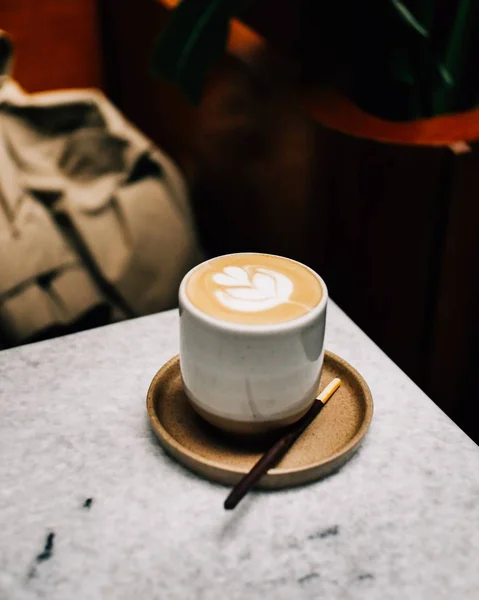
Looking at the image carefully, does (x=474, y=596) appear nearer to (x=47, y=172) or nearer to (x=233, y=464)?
(x=233, y=464)

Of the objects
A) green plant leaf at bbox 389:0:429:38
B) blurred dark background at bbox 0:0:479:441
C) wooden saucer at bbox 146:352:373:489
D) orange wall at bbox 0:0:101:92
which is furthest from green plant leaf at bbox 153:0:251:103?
wooden saucer at bbox 146:352:373:489

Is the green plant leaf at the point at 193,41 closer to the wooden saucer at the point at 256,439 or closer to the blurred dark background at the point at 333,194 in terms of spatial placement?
the blurred dark background at the point at 333,194

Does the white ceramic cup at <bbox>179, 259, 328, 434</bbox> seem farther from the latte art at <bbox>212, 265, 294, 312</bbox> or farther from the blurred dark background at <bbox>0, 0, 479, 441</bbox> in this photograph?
the blurred dark background at <bbox>0, 0, 479, 441</bbox>

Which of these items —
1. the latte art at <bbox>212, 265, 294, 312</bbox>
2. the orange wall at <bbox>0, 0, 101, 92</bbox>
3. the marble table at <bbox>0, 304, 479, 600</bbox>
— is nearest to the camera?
the marble table at <bbox>0, 304, 479, 600</bbox>

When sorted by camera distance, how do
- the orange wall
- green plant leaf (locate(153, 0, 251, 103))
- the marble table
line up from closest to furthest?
the marble table < green plant leaf (locate(153, 0, 251, 103)) < the orange wall

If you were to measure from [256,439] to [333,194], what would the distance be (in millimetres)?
719

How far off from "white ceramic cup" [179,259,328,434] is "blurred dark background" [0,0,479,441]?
0.59m

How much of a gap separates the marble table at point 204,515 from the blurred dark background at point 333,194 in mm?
502

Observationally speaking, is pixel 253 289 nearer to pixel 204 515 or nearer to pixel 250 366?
pixel 250 366

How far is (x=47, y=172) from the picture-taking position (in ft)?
4.79

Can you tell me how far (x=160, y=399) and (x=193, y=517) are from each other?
0.17m

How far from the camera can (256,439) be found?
2.32 ft

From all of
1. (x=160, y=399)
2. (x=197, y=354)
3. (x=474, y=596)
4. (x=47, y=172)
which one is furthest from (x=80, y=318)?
(x=474, y=596)

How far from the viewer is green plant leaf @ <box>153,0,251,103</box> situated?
1271 millimetres
